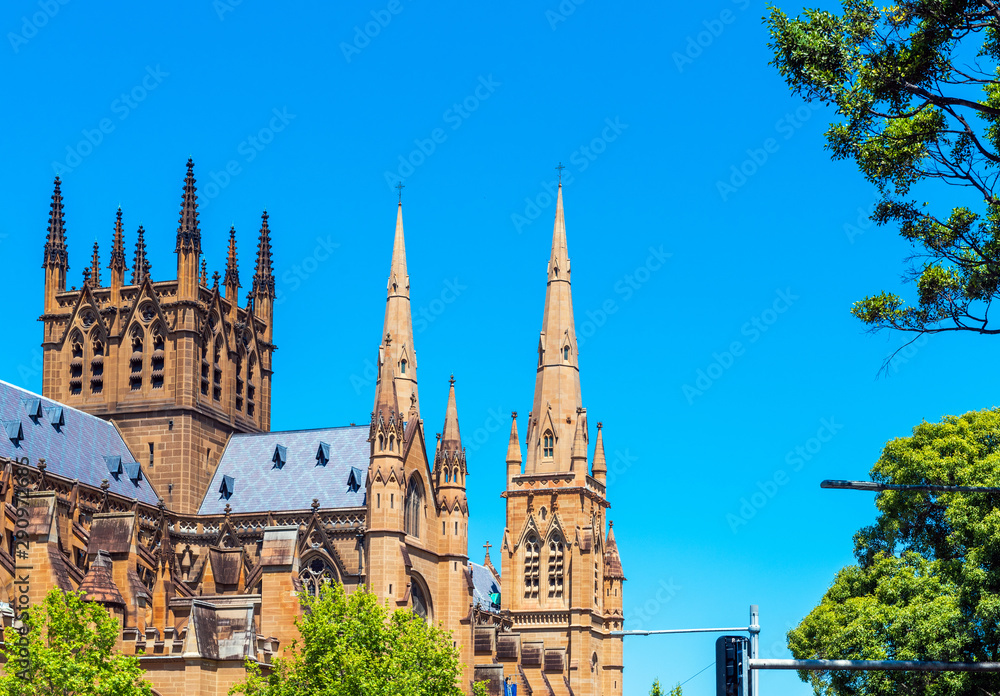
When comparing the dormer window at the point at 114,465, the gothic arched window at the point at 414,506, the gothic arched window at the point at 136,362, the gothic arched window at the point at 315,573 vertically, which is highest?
the gothic arched window at the point at 136,362

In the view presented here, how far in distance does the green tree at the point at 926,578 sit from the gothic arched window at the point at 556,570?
1988 inches

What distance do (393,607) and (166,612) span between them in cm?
1221

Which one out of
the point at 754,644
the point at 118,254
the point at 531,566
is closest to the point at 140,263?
the point at 118,254

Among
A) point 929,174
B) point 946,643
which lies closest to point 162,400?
point 946,643

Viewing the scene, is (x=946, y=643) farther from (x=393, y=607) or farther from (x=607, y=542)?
(x=607, y=542)

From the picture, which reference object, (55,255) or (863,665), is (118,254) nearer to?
(55,255)

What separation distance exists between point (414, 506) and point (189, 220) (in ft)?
76.7

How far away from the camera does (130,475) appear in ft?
273

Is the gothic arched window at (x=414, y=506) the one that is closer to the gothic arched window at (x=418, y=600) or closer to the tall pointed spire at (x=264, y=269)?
the gothic arched window at (x=418, y=600)

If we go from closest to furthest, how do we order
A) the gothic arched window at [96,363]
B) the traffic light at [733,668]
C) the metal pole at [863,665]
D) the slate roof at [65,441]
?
the metal pole at [863,665]
the traffic light at [733,668]
the slate roof at [65,441]
the gothic arched window at [96,363]

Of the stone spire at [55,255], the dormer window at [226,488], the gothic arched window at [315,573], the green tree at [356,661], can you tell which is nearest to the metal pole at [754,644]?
the green tree at [356,661]

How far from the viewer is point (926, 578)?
46000mm

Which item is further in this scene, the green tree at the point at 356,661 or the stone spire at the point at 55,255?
the stone spire at the point at 55,255

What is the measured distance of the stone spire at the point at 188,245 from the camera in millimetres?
87500
